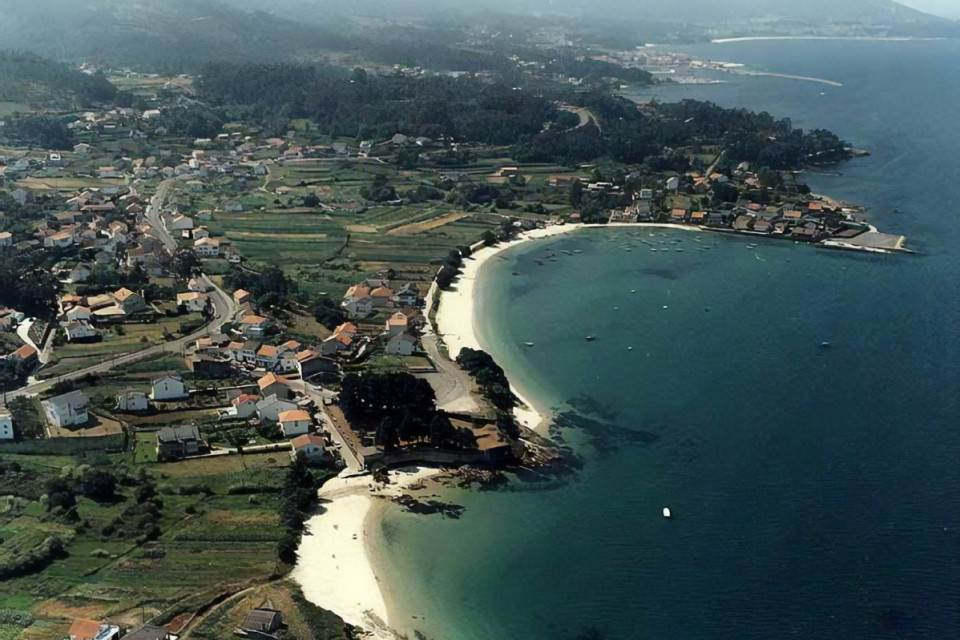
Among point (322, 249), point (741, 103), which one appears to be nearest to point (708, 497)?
point (322, 249)

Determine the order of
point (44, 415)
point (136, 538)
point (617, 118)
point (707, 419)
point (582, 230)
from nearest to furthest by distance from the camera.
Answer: point (136, 538), point (44, 415), point (707, 419), point (582, 230), point (617, 118)

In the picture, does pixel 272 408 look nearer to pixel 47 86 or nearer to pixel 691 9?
pixel 47 86

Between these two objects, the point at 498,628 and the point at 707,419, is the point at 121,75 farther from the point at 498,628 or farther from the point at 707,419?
the point at 498,628

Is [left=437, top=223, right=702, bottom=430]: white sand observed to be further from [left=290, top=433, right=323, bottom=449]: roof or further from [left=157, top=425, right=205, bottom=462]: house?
[left=157, top=425, right=205, bottom=462]: house

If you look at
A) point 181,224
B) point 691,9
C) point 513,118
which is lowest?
point 181,224

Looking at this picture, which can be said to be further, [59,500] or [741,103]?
[741,103]

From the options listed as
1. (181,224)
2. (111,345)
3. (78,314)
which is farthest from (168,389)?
(181,224)

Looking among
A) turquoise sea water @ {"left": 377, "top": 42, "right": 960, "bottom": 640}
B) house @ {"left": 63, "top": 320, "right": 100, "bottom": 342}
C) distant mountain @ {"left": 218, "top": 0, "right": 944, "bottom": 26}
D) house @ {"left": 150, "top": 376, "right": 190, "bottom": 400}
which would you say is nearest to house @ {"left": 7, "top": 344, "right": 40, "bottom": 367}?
house @ {"left": 63, "top": 320, "right": 100, "bottom": 342}
